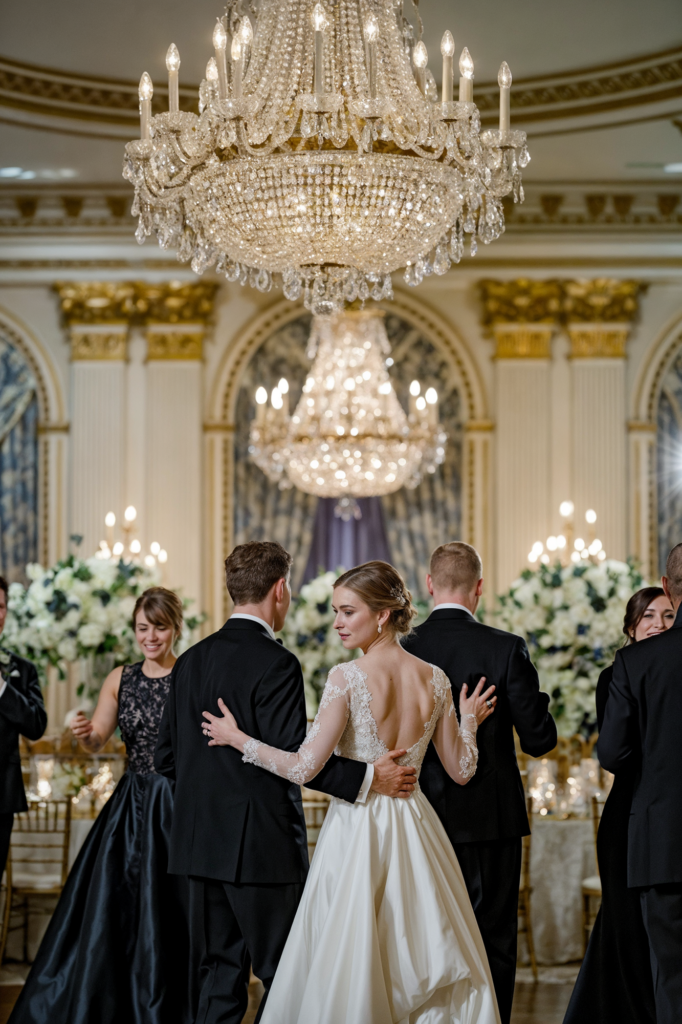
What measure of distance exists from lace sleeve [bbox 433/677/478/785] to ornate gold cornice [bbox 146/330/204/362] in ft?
22.6

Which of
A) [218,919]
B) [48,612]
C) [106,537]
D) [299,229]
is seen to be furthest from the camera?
[106,537]

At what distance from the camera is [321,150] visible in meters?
4.61

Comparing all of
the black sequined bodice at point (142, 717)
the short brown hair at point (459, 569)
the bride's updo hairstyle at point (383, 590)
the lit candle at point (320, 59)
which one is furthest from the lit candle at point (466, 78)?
the black sequined bodice at point (142, 717)

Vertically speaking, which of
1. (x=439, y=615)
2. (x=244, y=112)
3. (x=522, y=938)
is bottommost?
(x=522, y=938)

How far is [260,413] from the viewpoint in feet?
29.4

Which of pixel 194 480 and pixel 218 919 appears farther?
pixel 194 480

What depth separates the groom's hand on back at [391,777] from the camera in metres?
3.51

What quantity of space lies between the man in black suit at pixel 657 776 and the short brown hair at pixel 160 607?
1712mm

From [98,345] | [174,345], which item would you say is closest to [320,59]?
[174,345]

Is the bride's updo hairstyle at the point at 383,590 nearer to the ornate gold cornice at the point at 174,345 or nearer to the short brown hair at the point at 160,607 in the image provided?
the short brown hair at the point at 160,607

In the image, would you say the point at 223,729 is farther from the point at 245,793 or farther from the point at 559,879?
the point at 559,879

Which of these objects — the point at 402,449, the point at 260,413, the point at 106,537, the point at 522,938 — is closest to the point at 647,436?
the point at 402,449

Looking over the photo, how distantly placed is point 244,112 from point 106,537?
6137 mm

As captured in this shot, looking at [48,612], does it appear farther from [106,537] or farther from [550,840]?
[106,537]
